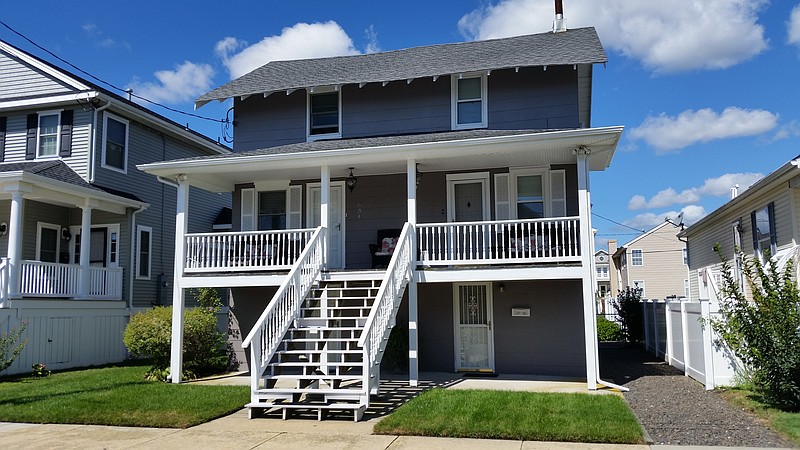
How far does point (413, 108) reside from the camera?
15367mm

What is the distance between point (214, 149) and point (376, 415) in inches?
627

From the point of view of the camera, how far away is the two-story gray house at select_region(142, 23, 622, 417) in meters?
11.9

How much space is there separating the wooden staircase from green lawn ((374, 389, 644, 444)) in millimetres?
837

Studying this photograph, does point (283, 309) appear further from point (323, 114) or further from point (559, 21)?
point (559, 21)

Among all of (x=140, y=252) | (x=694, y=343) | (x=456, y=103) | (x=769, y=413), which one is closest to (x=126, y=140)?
(x=140, y=252)

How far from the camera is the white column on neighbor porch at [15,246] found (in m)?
14.6

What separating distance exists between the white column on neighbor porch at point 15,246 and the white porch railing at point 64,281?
8.4 inches

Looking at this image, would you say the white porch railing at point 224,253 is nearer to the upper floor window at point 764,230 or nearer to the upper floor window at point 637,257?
the upper floor window at point 764,230

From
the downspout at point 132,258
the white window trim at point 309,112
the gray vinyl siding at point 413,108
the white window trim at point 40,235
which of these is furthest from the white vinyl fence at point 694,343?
the white window trim at point 40,235

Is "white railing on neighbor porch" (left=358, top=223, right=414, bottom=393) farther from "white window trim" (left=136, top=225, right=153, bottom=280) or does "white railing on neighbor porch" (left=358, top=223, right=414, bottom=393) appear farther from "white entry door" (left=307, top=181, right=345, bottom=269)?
"white window trim" (left=136, top=225, right=153, bottom=280)

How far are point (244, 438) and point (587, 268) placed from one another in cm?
670

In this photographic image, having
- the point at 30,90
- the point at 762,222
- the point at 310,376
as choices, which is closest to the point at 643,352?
the point at 762,222

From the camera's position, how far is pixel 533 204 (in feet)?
45.8

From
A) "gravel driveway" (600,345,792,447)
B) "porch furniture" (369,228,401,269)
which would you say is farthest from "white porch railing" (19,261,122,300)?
"gravel driveway" (600,345,792,447)
